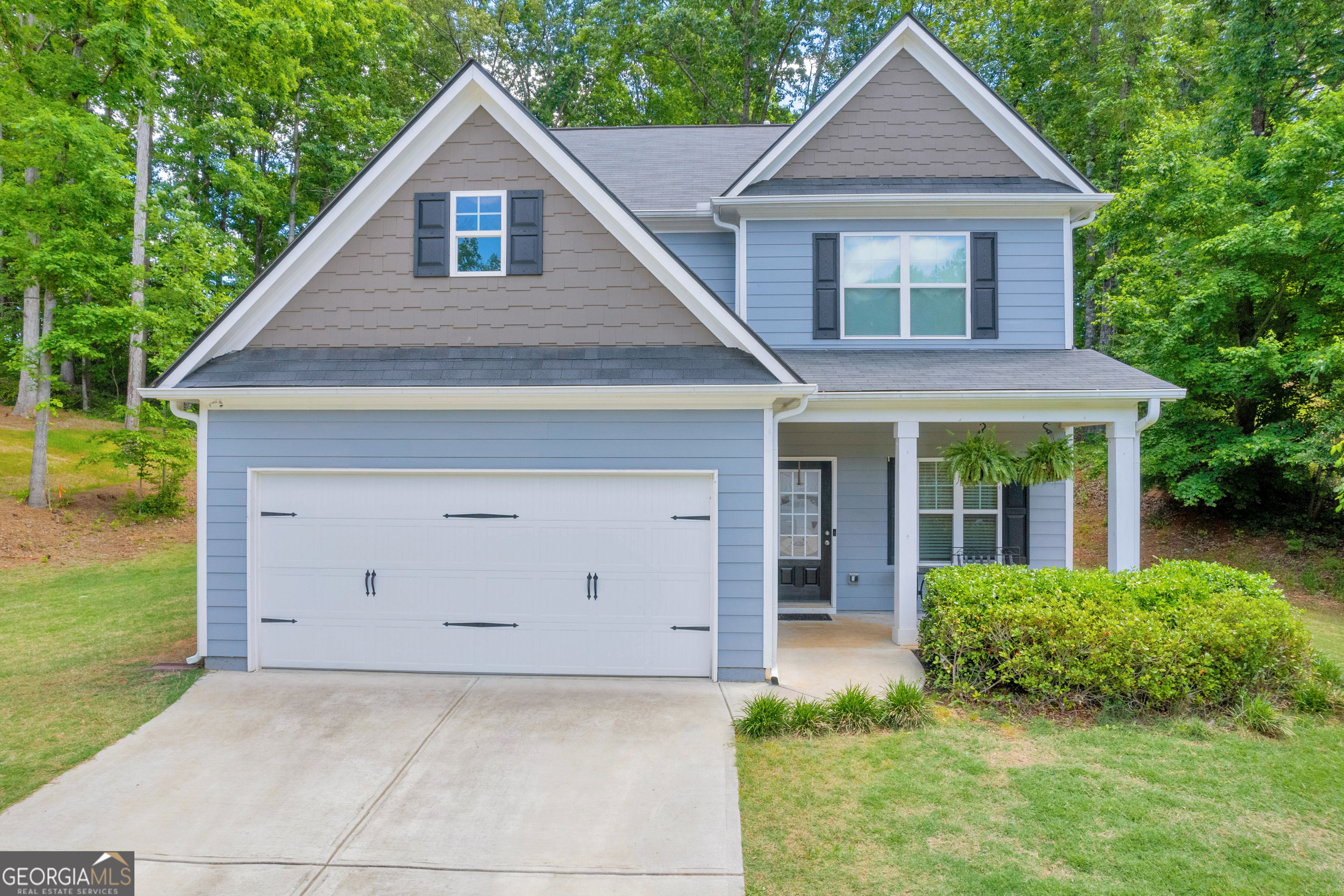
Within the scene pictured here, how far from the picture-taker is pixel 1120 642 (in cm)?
565

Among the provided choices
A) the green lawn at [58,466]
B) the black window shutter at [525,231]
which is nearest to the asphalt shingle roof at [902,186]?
the black window shutter at [525,231]

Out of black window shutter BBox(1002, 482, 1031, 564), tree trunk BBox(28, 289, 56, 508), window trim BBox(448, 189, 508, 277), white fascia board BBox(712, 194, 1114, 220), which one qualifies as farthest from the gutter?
tree trunk BBox(28, 289, 56, 508)

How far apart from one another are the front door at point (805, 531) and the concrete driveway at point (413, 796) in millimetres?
3499

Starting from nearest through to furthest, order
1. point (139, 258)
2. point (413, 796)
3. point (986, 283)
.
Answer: point (413, 796), point (986, 283), point (139, 258)

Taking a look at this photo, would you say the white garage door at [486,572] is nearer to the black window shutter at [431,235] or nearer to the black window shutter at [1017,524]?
the black window shutter at [431,235]

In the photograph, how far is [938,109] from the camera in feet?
30.6

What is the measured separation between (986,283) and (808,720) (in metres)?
6.47

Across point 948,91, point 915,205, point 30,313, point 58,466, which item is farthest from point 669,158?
point 58,466

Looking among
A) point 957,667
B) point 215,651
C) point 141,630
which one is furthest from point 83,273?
point 957,667

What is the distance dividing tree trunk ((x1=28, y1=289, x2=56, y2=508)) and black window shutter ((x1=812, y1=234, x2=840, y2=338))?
49.3 ft

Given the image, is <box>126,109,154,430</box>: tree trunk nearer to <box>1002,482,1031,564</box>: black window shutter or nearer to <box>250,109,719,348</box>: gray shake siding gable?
<box>250,109,719,348</box>: gray shake siding gable

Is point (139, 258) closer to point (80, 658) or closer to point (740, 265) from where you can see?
point (80, 658)

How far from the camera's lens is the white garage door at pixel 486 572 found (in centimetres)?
671

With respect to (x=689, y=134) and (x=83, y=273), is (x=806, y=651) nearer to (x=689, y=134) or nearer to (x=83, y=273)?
(x=689, y=134)
